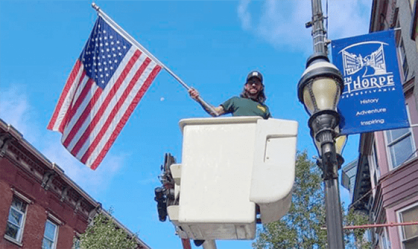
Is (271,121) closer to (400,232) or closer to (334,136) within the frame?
(334,136)

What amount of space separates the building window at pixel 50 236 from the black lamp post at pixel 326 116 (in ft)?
69.0

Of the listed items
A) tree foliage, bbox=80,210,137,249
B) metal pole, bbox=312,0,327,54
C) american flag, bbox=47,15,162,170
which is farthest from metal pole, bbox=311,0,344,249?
tree foliage, bbox=80,210,137,249

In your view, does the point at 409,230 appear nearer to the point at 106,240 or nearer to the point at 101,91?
the point at 101,91

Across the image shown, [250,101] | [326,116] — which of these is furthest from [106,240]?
[250,101]

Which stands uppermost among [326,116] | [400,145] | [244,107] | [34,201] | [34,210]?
[400,145]

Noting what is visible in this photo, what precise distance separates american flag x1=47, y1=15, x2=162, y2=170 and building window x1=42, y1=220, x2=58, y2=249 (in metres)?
18.1

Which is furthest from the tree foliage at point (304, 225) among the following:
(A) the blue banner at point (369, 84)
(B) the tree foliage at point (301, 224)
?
(A) the blue banner at point (369, 84)

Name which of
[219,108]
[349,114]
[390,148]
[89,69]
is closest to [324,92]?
[219,108]

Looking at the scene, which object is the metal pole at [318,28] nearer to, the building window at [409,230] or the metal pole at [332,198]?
the metal pole at [332,198]

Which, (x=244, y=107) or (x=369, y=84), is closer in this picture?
(x=244, y=107)

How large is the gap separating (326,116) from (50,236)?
71.8 feet

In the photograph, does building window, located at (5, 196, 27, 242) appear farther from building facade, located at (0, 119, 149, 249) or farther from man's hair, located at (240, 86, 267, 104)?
man's hair, located at (240, 86, 267, 104)

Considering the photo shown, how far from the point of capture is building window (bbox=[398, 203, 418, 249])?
578 inches

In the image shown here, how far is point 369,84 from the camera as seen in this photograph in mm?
7977
